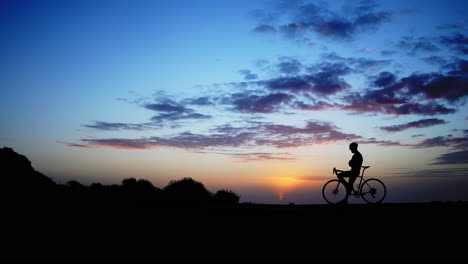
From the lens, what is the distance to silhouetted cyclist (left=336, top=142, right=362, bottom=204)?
1302cm

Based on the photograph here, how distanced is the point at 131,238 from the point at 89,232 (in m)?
0.91

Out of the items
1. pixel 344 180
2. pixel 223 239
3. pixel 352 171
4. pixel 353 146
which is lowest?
pixel 223 239

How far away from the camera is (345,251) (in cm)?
424

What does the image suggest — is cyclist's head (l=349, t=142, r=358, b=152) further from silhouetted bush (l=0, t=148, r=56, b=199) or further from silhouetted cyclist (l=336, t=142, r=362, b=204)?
silhouetted bush (l=0, t=148, r=56, b=199)

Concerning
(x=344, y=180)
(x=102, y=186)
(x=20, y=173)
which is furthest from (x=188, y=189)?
(x=344, y=180)

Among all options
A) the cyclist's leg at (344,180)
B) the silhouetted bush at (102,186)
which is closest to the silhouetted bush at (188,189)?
the silhouetted bush at (102,186)

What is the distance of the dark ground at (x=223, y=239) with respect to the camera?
158 inches

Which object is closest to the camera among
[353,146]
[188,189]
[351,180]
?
[353,146]

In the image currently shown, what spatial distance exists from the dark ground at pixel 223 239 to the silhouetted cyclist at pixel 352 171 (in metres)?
6.10

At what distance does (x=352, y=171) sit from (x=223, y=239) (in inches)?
385

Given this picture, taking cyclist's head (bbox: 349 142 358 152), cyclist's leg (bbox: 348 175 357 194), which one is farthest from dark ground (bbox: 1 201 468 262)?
cyclist's leg (bbox: 348 175 357 194)

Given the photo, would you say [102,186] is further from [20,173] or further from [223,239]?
[223,239]

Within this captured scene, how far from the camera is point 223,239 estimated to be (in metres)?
4.94

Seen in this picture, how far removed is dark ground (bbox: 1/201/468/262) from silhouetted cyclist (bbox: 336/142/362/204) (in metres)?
6.10
